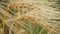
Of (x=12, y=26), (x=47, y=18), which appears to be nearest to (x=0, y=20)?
(x=12, y=26)

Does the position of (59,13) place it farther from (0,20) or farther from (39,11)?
(0,20)

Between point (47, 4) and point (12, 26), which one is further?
point (47, 4)

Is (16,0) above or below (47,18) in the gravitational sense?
above

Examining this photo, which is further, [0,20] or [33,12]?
[0,20]

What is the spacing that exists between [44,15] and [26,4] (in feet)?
0.52

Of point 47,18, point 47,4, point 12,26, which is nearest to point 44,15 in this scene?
point 47,18

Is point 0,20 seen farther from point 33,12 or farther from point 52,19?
point 52,19

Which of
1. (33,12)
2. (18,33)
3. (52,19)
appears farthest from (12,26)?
(52,19)

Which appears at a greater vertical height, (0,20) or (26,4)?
(26,4)

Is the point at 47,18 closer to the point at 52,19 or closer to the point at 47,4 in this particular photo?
the point at 52,19

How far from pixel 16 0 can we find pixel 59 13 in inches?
13.7

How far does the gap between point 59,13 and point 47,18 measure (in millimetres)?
105

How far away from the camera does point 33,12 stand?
1.34 meters

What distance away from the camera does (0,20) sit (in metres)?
1.45
